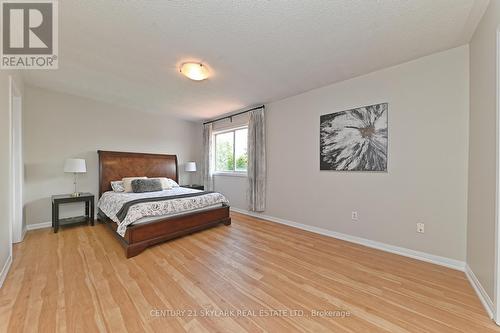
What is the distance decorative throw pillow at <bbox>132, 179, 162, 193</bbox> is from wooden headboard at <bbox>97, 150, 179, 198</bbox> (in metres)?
0.66

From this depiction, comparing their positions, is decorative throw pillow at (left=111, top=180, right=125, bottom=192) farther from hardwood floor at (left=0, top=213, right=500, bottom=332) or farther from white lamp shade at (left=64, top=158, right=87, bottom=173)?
hardwood floor at (left=0, top=213, right=500, bottom=332)

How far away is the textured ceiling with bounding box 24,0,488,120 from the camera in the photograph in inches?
64.3

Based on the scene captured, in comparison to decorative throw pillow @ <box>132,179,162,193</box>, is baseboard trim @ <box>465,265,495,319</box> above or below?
below

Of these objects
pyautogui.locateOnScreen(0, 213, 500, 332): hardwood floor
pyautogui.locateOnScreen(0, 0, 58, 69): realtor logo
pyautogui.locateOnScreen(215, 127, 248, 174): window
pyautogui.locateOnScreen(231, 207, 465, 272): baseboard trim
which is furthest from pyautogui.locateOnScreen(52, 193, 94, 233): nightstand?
pyautogui.locateOnScreen(231, 207, 465, 272): baseboard trim

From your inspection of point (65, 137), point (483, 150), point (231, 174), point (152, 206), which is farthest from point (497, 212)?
point (65, 137)

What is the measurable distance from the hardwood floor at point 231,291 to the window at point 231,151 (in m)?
2.44

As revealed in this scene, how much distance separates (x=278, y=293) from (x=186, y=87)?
3164mm

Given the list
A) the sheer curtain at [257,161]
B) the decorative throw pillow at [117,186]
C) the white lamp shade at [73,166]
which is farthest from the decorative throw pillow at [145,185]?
the sheer curtain at [257,161]

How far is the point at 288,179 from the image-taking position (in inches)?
147

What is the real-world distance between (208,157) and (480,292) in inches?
197

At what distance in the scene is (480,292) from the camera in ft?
5.60

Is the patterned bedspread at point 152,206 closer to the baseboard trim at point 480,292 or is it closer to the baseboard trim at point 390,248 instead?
the baseboard trim at point 390,248

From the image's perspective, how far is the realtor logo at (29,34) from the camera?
1.66 meters

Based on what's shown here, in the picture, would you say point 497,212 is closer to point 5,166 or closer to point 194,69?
point 194,69
